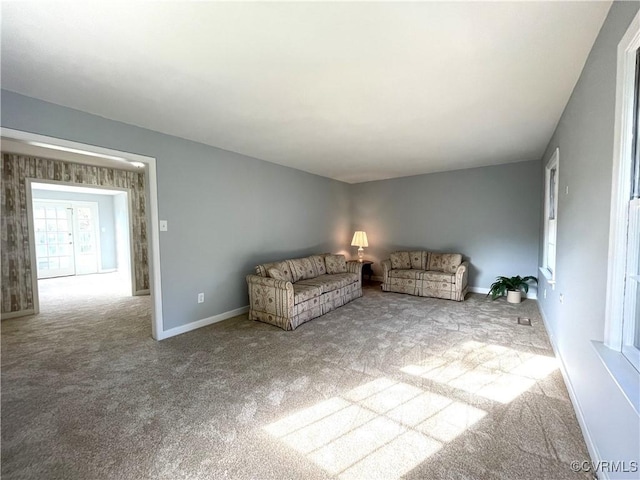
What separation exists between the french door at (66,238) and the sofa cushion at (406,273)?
28.4 feet

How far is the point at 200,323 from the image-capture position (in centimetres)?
361

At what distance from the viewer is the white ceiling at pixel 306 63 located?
1.42 metres

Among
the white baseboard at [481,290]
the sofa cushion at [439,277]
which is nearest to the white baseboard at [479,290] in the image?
the white baseboard at [481,290]

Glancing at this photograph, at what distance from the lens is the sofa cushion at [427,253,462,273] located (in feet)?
16.6

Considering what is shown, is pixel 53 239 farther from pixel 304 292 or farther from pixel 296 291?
pixel 304 292

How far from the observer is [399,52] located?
172 cm

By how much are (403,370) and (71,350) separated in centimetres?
350

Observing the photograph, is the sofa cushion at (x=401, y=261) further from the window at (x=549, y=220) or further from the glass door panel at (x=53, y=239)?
the glass door panel at (x=53, y=239)

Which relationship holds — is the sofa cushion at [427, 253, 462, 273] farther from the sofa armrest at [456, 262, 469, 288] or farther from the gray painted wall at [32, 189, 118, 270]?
the gray painted wall at [32, 189, 118, 270]

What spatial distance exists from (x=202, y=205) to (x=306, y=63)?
244cm

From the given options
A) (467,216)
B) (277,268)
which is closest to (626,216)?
(277,268)

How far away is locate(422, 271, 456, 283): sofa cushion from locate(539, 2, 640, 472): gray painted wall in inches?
89.4

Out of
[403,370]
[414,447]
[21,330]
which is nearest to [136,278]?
[21,330]

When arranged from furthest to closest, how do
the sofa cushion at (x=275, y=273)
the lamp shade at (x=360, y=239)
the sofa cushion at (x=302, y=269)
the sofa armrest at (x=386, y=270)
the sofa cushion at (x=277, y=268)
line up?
the lamp shade at (x=360, y=239), the sofa armrest at (x=386, y=270), the sofa cushion at (x=302, y=269), the sofa cushion at (x=277, y=268), the sofa cushion at (x=275, y=273)
